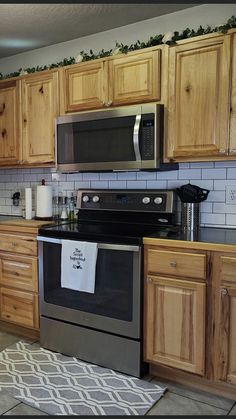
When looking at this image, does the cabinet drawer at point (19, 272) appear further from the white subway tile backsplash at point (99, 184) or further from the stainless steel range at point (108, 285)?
the white subway tile backsplash at point (99, 184)

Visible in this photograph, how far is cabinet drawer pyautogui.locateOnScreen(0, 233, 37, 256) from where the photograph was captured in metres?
2.71

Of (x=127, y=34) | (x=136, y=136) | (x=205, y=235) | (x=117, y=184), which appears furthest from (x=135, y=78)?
(x=205, y=235)

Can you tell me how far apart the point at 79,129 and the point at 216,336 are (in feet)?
5.58

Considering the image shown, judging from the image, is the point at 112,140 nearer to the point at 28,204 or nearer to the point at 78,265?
the point at 78,265

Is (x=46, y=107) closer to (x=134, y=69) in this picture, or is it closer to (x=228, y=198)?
(x=134, y=69)

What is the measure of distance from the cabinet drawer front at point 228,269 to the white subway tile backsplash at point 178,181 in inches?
22.9

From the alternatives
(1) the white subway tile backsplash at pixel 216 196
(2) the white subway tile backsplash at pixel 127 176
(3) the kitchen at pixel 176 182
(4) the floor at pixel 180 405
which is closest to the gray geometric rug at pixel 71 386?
(4) the floor at pixel 180 405

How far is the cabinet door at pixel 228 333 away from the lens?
1.94 metres

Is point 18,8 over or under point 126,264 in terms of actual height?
over

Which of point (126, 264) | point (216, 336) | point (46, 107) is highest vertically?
point (46, 107)

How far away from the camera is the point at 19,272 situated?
2.82 metres

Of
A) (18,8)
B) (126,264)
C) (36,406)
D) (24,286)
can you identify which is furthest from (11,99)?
(36,406)

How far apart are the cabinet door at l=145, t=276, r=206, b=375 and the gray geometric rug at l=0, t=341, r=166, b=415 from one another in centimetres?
22

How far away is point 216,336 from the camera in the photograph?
1985 millimetres
